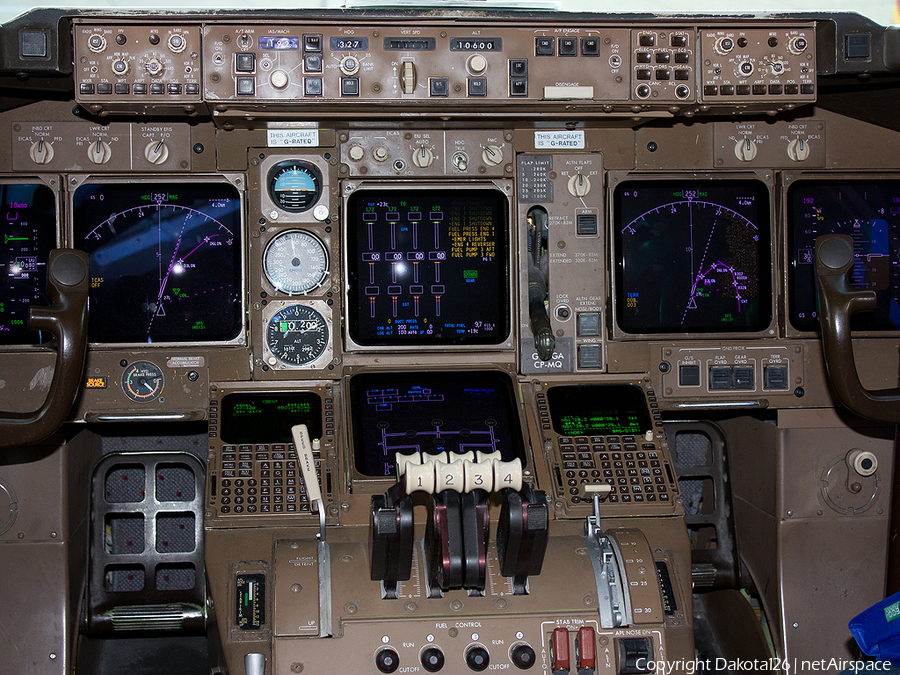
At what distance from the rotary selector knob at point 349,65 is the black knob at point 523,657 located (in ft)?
5.33

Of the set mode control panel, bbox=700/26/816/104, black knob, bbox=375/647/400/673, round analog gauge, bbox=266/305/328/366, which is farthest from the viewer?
round analog gauge, bbox=266/305/328/366

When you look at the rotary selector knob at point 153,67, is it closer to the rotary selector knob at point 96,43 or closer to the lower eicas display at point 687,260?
the rotary selector knob at point 96,43

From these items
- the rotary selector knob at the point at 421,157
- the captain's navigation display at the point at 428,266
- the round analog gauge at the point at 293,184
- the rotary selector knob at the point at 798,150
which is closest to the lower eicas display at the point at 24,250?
the round analog gauge at the point at 293,184

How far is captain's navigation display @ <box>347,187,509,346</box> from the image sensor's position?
2.69 metres

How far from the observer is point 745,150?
2.77 m

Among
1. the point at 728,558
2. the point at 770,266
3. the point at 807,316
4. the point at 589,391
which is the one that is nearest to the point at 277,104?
the point at 589,391

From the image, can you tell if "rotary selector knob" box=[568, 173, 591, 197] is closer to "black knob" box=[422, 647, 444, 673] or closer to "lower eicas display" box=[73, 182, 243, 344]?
"lower eicas display" box=[73, 182, 243, 344]

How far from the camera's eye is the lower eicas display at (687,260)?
2752 millimetres

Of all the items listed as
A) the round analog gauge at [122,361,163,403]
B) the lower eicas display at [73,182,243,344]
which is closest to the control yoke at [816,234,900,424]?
the lower eicas display at [73,182,243,344]

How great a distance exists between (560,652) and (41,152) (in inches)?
85.8

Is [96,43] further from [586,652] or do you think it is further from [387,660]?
[586,652]

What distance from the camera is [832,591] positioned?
2.68m

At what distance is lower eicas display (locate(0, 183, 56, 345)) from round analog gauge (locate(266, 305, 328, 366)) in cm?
73

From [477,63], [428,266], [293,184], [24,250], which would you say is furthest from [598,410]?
[24,250]
